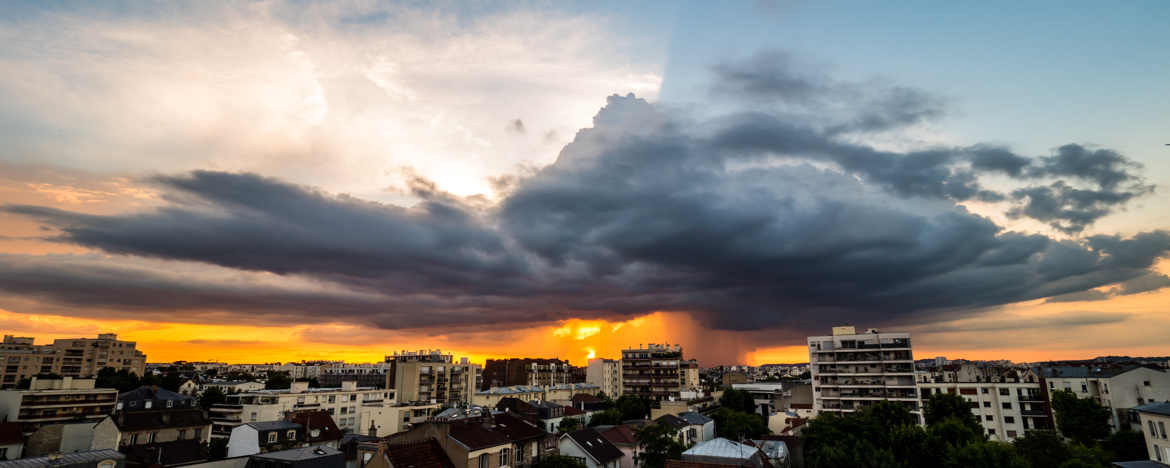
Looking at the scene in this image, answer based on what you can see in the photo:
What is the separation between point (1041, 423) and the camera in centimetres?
10138

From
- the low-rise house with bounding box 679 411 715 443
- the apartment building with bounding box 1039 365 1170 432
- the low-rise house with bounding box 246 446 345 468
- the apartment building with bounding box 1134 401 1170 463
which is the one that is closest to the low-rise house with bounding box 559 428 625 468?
the low-rise house with bounding box 679 411 715 443

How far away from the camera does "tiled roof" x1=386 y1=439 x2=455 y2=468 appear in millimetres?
49156

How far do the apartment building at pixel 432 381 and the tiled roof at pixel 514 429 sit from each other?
8828cm

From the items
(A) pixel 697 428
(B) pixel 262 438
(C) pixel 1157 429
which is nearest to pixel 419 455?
(B) pixel 262 438

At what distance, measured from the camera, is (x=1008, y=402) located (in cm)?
10450

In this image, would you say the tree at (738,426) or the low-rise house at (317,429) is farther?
the tree at (738,426)

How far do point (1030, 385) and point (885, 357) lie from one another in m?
24.7

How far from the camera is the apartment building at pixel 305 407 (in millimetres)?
115188

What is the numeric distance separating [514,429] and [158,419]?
67.4 meters

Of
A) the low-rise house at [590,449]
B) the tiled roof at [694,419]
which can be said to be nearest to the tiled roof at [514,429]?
the low-rise house at [590,449]

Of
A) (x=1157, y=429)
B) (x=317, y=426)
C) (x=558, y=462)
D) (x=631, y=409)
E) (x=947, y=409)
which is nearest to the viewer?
(x=1157, y=429)

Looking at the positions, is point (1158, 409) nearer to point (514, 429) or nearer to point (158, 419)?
point (514, 429)

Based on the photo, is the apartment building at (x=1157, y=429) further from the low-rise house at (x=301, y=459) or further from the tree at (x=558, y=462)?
the low-rise house at (x=301, y=459)

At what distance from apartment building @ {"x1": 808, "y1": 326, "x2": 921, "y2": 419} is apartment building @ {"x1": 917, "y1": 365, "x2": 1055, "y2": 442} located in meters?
8.96
